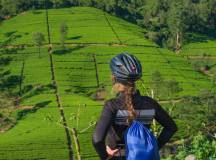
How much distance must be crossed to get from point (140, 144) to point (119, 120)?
39 cm

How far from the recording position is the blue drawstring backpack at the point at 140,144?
4.70m

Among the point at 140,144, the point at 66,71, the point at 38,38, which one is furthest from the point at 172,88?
the point at 140,144

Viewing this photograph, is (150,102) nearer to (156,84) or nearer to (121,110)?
(121,110)

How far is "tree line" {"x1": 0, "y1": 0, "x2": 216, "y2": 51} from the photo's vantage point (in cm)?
11931

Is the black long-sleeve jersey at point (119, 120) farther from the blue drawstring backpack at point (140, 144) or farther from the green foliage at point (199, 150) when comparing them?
the green foliage at point (199, 150)

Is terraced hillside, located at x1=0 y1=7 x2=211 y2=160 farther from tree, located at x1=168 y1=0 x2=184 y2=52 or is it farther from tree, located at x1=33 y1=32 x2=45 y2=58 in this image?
tree, located at x1=168 y1=0 x2=184 y2=52

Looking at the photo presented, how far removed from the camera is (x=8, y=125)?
72.4 metres

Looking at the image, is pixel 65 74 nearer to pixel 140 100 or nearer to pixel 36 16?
pixel 36 16

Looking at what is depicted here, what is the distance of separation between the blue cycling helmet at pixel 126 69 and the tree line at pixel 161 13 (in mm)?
110395

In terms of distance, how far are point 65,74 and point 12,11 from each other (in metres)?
35.7

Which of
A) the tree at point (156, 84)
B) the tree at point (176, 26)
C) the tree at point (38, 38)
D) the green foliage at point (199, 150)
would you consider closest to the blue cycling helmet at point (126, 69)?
the green foliage at point (199, 150)

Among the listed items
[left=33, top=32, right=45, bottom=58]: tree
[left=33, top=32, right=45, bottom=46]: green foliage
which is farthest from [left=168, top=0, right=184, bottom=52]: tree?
[left=33, top=32, right=45, bottom=46]: green foliage

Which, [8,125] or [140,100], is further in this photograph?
[8,125]

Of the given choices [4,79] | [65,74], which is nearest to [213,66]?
[65,74]
